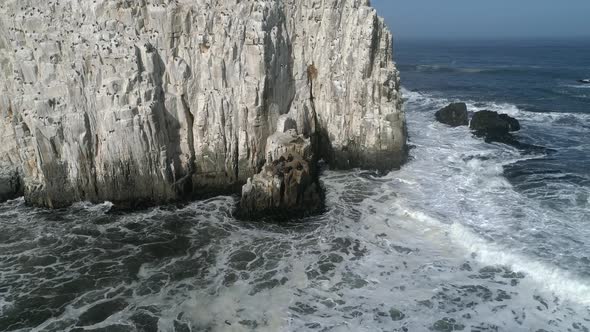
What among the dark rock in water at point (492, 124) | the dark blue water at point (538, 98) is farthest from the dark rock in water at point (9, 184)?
the dark rock in water at point (492, 124)

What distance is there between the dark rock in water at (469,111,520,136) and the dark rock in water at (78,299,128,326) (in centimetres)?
3584

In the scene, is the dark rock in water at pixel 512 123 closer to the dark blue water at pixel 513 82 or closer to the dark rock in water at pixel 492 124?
the dark rock in water at pixel 492 124

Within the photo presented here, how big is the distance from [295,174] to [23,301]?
15.4 metres

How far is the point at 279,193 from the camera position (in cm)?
2658

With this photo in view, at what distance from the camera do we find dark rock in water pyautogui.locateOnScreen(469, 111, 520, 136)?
140 feet

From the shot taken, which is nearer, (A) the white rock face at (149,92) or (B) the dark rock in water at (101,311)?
(B) the dark rock in water at (101,311)

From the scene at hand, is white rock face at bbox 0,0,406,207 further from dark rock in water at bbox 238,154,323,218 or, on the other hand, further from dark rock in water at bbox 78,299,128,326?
dark rock in water at bbox 78,299,128,326

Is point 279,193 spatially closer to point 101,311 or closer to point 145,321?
point 145,321

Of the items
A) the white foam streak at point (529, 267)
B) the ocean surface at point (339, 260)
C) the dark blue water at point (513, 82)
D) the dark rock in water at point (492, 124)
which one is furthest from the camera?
the dark blue water at point (513, 82)

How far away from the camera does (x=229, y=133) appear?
95.6 ft

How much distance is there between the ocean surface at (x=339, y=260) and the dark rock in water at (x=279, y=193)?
982mm

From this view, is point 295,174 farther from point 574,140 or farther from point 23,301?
point 574,140

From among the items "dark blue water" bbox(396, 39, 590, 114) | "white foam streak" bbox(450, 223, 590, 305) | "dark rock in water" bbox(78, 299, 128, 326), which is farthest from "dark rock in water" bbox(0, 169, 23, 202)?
"dark blue water" bbox(396, 39, 590, 114)

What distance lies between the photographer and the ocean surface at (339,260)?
61.6 ft
